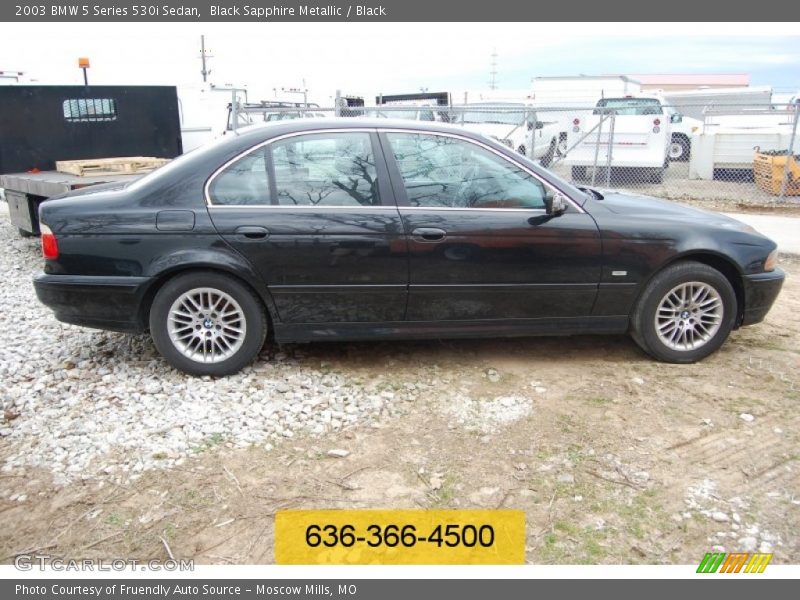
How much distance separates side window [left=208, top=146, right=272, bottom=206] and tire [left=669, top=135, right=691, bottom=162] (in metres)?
16.3

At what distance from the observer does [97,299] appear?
414cm

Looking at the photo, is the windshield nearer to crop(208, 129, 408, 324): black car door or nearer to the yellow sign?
crop(208, 129, 408, 324): black car door

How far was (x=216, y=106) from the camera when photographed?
1467 centimetres

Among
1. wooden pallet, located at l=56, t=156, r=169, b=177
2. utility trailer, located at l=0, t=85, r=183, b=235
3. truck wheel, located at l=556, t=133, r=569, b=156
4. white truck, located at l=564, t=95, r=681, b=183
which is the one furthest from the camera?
truck wheel, located at l=556, t=133, r=569, b=156

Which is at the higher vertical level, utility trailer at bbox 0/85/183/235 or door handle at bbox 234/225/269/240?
utility trailer at bbox 0/85/183/235

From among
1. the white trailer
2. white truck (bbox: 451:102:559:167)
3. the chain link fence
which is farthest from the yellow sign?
the white trailer

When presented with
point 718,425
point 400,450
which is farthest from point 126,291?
point 718,425

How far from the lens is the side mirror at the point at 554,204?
4203 mm

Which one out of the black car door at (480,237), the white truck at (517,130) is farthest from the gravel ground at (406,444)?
the white truck at (517,130)

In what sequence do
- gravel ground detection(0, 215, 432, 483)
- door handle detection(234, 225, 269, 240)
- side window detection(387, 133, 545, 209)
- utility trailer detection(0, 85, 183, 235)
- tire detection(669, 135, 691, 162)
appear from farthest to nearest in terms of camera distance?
tire detection(669, 135, 691, 162) < utility trailer detection(0, 85, 183, 235) < side window detection(387, 133, 545, 209) < door handle detection(234, 225, 269, 240) < gravel ground detection(0, 215, 432, 483)

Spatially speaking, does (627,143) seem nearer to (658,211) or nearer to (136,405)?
(658,211)

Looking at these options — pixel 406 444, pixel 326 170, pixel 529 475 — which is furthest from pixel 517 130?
pixel 529 475

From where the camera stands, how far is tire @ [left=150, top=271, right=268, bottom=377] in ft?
13.6

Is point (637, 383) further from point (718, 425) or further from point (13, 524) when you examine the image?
point (13, 524)
